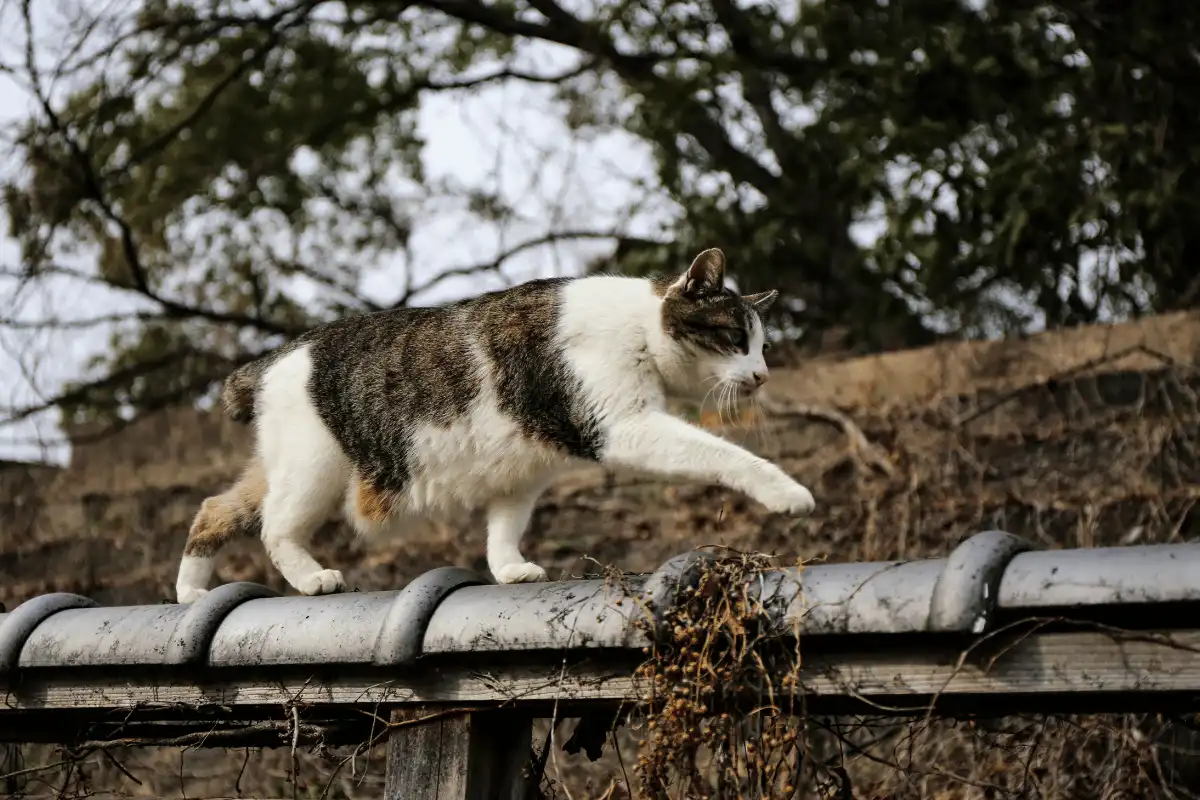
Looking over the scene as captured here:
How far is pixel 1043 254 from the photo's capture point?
298 inches

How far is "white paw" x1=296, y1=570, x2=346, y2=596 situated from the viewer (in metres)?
3.62

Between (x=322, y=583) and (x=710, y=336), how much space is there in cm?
118

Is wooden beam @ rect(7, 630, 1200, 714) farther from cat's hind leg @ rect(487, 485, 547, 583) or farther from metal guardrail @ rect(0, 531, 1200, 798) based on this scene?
cat's hind leg @ rect(487, 485, 547, 583)

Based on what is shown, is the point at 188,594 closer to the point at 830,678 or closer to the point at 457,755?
the point at 457,755

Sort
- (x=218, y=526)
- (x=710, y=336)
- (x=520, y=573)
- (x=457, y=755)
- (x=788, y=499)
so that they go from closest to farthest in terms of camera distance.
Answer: (x=457, y=755) < (x=788, y=499) < (x=520, y=573) < (x=710, y=336) < (x=218, y=526)

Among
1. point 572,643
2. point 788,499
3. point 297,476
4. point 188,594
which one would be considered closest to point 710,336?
point 788,499

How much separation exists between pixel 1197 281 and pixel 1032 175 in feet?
3.35

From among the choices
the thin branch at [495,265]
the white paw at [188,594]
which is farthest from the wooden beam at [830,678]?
the thin branch at [495,265]

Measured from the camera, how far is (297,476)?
3799 millimetres

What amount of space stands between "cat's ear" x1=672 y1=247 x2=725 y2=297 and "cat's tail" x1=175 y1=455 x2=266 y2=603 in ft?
4.31

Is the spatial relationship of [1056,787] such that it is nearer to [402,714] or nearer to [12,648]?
[402,714]

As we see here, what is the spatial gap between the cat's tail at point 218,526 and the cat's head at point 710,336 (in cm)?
124

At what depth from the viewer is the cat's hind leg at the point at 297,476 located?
374 cm

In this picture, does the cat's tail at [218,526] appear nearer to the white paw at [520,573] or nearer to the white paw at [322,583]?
the white paw at [322,583]
